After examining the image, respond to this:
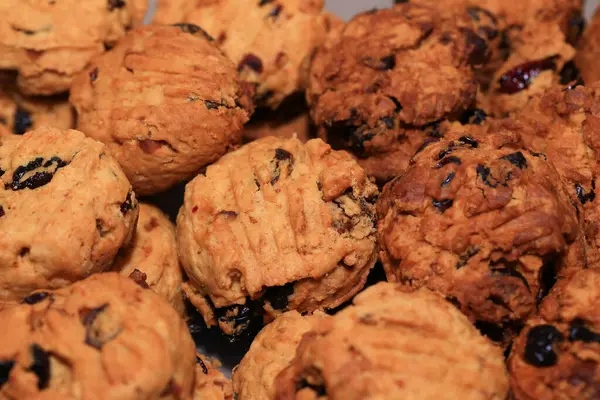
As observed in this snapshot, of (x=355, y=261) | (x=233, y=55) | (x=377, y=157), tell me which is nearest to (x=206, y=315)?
(x=355, y=261)

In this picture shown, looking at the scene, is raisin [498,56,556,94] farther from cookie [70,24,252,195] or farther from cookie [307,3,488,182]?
cookie [70,24,252,195]

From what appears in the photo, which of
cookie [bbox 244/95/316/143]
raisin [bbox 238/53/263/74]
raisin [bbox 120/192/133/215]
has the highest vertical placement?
raisin [bbox 238/53/263/74]

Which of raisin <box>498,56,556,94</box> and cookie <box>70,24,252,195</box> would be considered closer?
cookie <box>70,24,252,195</box>

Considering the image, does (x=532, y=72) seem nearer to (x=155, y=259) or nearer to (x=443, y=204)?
(x=443, y=204)

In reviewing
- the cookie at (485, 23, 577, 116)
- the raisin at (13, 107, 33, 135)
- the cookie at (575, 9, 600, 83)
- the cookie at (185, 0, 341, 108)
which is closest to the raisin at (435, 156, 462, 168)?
the cookie at (485, 23, 577, 116)

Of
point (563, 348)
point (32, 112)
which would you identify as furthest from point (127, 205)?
point (563, 348)

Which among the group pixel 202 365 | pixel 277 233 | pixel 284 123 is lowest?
pixel 202 365
